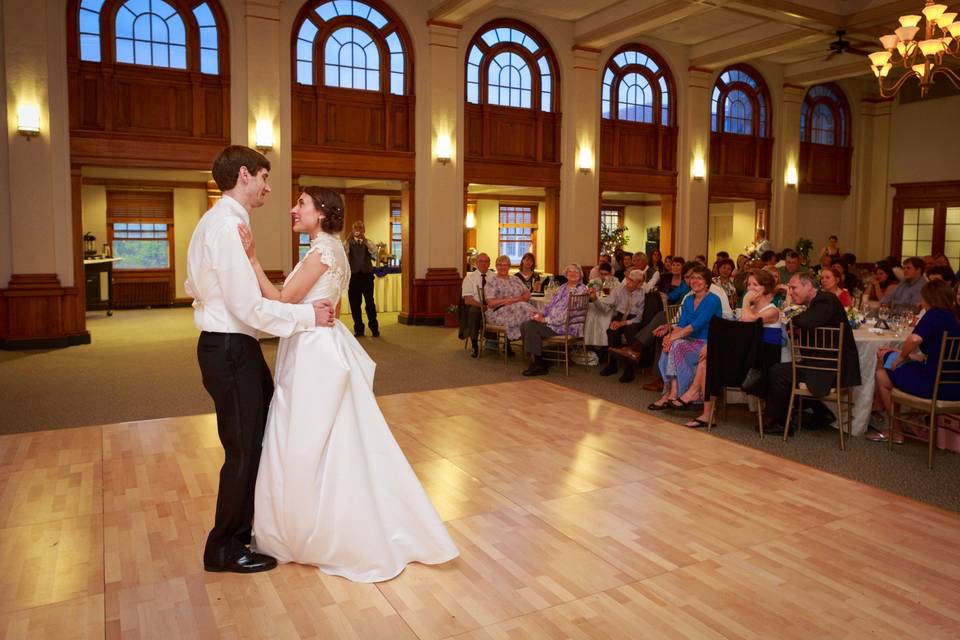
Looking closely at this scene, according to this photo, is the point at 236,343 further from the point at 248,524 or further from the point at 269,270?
the point at 269,270

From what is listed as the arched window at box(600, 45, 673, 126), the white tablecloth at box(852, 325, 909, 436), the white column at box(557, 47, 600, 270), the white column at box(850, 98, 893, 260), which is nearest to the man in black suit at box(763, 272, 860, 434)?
the white tablecloth at box(852, 325, 909, 436)

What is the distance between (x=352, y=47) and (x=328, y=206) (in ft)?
29.5

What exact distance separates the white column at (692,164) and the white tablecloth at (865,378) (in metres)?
9.09

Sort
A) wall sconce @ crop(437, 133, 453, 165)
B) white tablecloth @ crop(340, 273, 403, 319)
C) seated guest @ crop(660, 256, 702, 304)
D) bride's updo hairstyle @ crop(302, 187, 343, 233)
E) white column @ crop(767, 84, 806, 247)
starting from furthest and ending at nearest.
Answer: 1. white column @ crop(767, 84, 806, 247)
2. white tablecloth @ crop(340, 273, 403, 319)
3. wall sconce @ crop(437, 133, 453, 165)
4. seated guest @ crop(660, 256, 702, 304)
5. bride's updo hairstyle @ crop(302, 187, 343, 233)

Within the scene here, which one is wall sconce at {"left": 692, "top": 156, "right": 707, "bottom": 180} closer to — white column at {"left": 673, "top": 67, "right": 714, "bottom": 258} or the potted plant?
white column at {"left": 673, "top": 67, "right": 714, "bottom": 258}

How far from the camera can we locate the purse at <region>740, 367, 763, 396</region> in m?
5.67

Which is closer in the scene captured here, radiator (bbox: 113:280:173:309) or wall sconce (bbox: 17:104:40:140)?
wall sconce (bbox: 17:104:40:140)

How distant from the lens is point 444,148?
11859 mm

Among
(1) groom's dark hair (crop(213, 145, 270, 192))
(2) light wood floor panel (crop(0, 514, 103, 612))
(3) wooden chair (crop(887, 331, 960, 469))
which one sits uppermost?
(1) groom's dark hair (crop(213, 145, 270, 192))

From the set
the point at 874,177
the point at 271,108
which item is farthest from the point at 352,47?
the point at 874,177

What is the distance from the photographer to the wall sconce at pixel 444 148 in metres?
11.8

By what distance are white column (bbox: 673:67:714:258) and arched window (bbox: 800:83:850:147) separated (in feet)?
10.5

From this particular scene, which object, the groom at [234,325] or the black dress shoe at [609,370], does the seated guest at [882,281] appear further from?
the groom at [234,325]

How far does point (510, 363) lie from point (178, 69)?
598cm
